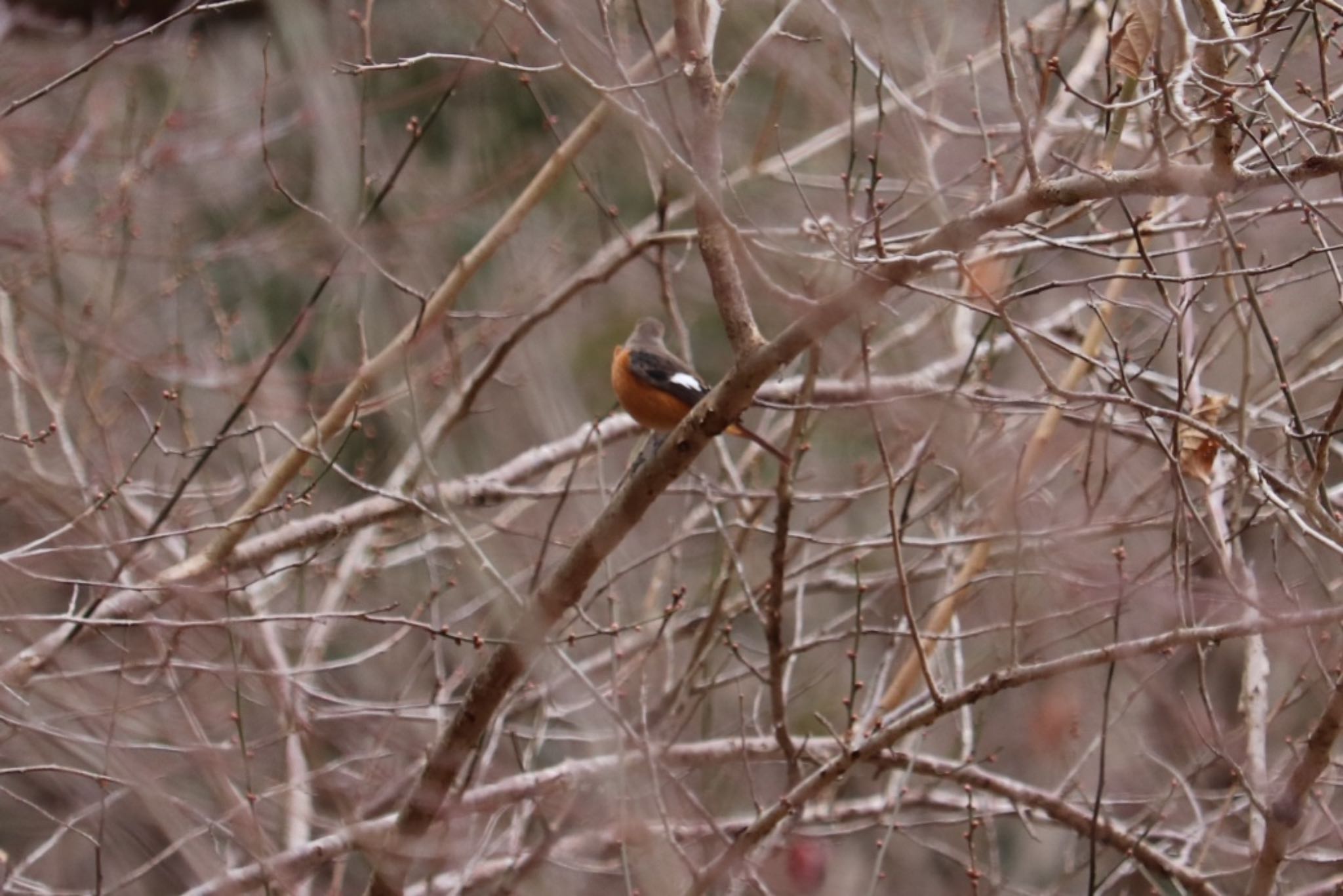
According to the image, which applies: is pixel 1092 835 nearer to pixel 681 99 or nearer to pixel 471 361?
pixel 681 99

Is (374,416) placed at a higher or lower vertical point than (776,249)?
lower

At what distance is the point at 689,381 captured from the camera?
16.5 feet

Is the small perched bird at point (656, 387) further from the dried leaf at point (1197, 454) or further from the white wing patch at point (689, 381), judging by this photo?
the dried leaf at point (1197, 454)

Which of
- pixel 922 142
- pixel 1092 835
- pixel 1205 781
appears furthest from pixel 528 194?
pixel 1205 781

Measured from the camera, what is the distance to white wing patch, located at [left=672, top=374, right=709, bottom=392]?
16.3ft

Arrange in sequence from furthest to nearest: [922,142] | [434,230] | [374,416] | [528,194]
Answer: [374,416], [434,230], [528,194], [922,142]

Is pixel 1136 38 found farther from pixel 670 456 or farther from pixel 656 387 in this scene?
pixel 656 387

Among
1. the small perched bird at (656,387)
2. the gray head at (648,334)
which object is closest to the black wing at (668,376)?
the small perched bird at (656,387)

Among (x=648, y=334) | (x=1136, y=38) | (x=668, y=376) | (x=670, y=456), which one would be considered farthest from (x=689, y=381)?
(x=1136, y=38)

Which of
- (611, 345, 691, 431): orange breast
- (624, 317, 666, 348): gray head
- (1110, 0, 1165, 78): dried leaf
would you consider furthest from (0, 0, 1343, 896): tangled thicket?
(624, 317, 666, 348): gray head

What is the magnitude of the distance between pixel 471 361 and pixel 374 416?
68 cm

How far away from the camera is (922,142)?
397 cm

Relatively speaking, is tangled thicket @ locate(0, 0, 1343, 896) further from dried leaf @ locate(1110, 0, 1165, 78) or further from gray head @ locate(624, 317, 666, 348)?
gray head @ locate(624, 317, 666, 348)

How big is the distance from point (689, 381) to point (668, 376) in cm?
8
